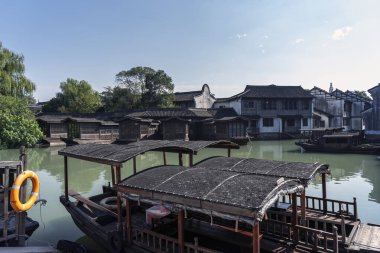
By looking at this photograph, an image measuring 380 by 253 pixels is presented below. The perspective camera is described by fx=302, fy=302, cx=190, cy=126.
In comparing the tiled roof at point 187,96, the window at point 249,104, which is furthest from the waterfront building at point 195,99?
the window at point 249,104

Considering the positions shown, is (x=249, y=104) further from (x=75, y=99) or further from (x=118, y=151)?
(x=118, y=151)

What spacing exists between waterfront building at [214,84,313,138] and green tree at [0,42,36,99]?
28641 mm

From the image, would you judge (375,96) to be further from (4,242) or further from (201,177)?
(4,242)

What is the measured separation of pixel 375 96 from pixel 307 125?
14.4m

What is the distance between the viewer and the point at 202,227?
754 centimetres

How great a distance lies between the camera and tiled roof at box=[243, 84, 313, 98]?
149 ft

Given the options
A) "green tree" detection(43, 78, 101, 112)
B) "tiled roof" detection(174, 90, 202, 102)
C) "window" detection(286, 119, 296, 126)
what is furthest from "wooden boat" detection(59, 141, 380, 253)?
"tiled roof" detection(174, 90, 202, 102)

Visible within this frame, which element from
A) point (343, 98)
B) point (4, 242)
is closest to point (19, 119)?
point (4, 242)

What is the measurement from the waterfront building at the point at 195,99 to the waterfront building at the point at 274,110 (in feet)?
28.0

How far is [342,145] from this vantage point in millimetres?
28000

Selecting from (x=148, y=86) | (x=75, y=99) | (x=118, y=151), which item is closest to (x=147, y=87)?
(x=148, y=86)

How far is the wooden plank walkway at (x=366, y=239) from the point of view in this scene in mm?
5931

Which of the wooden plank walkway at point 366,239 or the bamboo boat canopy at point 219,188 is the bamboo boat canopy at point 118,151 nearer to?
the bamboo boat canopy at point 219,188

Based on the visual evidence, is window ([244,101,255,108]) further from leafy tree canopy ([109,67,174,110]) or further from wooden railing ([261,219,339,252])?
wooden railing ([261,219,339,252])
